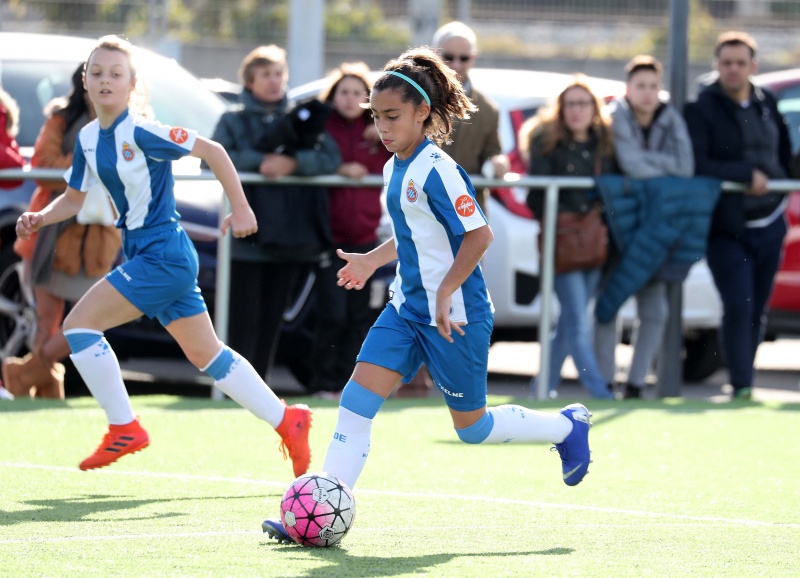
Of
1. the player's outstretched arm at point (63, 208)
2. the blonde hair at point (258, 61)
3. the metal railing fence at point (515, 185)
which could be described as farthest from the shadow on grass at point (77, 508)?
the blonde hair at point (258, 61)

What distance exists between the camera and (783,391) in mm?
11727

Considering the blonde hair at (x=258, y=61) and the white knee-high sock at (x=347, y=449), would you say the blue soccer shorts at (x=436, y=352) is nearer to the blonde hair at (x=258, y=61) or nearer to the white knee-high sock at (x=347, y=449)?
the white knee-high sock at (x=347, y=449)

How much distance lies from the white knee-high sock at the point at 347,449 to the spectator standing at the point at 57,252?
395 cm

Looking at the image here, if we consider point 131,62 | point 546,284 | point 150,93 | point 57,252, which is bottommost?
point 546,284

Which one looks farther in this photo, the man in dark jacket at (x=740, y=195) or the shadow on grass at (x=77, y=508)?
the man in dark jacket at (x=740, y=195)

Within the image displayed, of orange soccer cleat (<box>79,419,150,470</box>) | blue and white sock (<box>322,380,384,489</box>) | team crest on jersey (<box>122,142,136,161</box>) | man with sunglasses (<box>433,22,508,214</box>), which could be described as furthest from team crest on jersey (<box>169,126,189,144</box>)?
man with sunglasses (<box>433,22,508,214</box>)

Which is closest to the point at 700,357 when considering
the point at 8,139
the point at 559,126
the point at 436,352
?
the point at 559,126

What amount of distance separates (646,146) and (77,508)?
16.9 ft

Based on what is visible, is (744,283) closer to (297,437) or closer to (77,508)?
(297,437)

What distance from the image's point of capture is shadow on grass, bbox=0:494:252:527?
5.73 m

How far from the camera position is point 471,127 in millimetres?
9578

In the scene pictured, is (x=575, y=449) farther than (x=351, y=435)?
Yes

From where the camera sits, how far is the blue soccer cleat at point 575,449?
608 cm

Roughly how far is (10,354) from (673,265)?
4.15 metres
